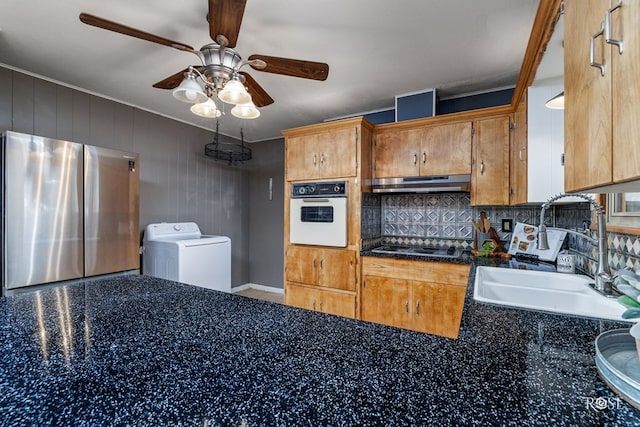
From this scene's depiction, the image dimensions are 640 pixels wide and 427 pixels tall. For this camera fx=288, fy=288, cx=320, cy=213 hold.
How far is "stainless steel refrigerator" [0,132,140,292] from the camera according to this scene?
1.90 metres

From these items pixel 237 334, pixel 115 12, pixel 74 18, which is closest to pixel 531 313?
pixel 237 334

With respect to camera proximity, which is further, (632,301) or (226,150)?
(226,150)

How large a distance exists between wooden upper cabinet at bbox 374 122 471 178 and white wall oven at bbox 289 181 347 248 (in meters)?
0.53

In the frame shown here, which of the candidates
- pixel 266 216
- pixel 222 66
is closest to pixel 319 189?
pixel 222 66

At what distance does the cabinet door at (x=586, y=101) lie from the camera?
0.67 meters

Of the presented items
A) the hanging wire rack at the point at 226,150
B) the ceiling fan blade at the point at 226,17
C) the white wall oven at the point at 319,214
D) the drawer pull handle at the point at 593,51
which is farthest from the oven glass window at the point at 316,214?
the drawer pull handle at the point at 593,51

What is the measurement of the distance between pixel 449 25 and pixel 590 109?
4.66 feet

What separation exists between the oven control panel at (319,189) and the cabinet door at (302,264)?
56 centimetres

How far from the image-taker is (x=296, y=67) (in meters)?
1.70

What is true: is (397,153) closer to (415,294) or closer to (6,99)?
(415,294)

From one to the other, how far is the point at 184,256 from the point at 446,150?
2.72 m

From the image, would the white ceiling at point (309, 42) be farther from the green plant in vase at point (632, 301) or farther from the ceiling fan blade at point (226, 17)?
the green plant in vase at point (632, 301)

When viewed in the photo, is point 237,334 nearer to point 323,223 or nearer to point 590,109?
point 590,109

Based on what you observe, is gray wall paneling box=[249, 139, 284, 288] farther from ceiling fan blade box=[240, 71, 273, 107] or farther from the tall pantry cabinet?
ceiling fan blade box=[240, 71, 273, 107]
